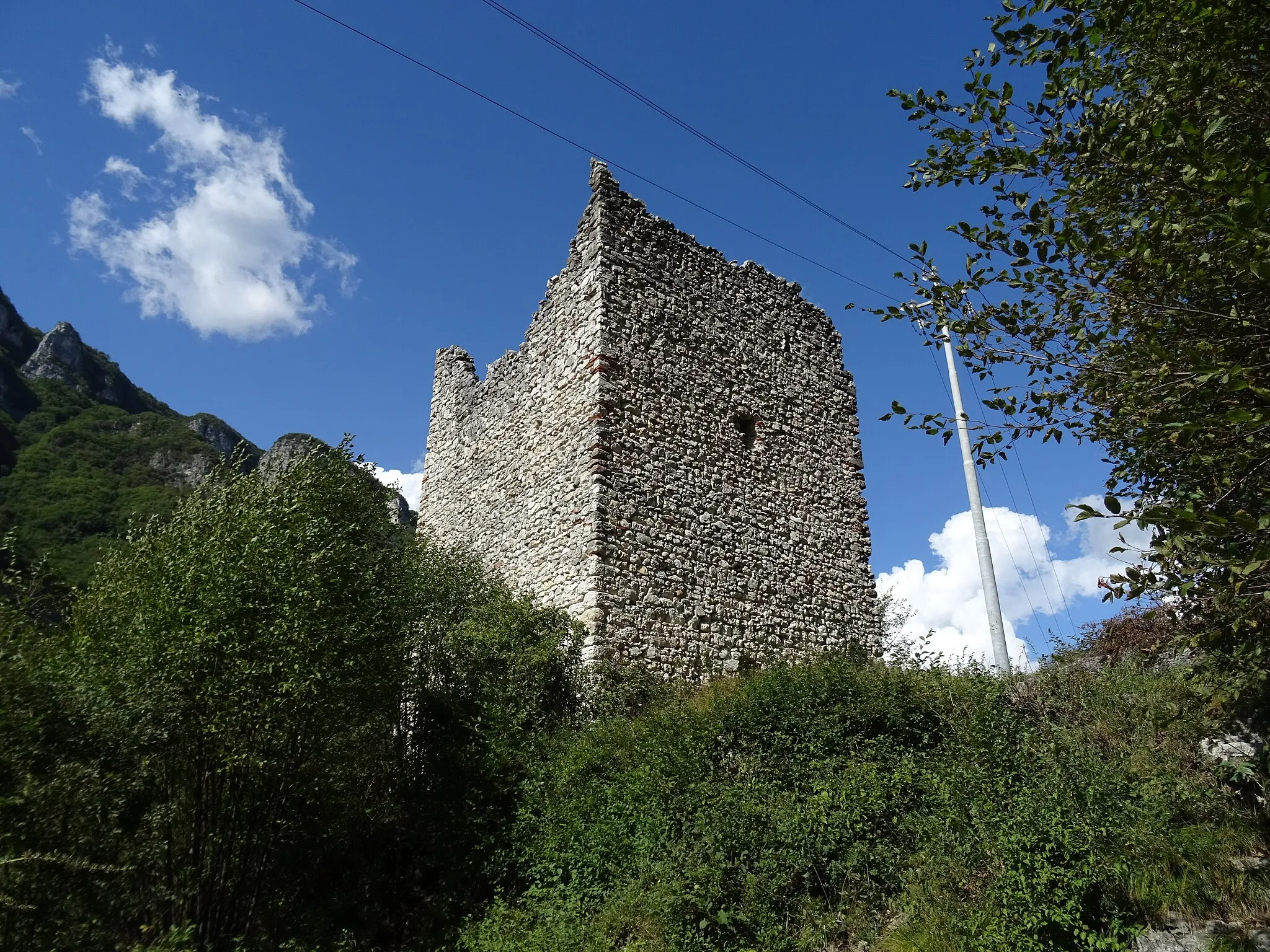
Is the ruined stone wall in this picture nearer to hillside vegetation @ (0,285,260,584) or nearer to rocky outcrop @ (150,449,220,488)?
hillside vegetation @ (0,285,260,584)

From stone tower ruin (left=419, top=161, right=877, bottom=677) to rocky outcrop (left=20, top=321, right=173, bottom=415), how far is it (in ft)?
136

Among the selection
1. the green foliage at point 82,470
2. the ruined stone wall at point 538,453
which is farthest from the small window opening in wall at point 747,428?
the green foliage at point 82,470

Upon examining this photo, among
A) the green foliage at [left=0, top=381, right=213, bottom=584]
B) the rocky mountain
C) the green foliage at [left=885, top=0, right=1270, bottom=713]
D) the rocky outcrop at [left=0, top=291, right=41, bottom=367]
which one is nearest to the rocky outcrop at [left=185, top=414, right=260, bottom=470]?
the rocky mountain

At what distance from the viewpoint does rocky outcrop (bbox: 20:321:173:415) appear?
45.8 metres

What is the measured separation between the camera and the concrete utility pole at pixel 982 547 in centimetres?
1190

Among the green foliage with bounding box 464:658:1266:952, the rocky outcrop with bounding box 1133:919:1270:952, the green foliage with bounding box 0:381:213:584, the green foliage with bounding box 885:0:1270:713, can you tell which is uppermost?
the green foliage with bounding box 0:381:213:584

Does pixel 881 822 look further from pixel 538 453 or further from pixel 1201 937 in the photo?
pixel 538 453

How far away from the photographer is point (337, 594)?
7.67 metres

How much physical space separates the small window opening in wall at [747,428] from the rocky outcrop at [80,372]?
43222 mm

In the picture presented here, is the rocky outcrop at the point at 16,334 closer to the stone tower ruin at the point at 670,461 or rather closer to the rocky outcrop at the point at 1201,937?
the stone tower ruin at the point at 670,461

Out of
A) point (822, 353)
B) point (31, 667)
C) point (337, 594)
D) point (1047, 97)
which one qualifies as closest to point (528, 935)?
point (337, 594)

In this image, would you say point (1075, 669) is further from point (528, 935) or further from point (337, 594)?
point (337, 594)

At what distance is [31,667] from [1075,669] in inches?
395

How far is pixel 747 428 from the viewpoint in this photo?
12.5 meters
